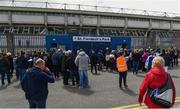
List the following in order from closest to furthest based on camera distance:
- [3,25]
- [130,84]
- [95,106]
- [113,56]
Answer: [95,106] → [130,84] → [113,56] → [3,25]

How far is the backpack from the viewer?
540cm

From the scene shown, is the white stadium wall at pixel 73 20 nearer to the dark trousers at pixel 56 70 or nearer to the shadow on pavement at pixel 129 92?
the dark trousers at pixel 56 70

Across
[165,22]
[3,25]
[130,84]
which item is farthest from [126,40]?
[165,22]

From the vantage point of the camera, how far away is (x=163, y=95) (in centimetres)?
540

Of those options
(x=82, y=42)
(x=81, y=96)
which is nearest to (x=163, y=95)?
(x=81, y=96)

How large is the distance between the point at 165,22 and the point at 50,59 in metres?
46.1

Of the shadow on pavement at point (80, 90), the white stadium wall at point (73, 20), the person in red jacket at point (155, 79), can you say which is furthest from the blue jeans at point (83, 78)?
the white stadium wall at point (73, 20)

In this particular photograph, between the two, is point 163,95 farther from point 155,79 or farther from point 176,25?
point 176,25

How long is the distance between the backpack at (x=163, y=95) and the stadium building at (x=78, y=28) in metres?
14.7

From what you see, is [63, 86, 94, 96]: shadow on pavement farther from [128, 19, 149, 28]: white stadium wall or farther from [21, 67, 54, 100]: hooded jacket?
[128, 19, 149, 28]: white stadium wall

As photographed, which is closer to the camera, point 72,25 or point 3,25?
point 3,25

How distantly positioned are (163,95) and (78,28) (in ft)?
136

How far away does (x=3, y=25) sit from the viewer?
136ft

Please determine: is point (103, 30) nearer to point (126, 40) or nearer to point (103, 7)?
point (103, 7)
